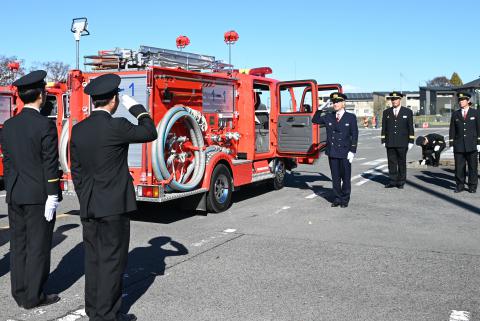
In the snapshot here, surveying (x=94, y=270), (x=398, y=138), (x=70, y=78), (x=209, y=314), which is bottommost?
(x=209, y=314)

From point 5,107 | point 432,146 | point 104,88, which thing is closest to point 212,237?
point 104,88

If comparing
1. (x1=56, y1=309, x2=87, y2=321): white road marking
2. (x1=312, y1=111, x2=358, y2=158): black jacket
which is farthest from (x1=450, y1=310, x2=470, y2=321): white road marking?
(x1=312, y1=111, x2=358, y2=158): black jacket

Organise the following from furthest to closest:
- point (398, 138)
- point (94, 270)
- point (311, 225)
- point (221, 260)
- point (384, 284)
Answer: point (398, 138) < point (311, 225) < point (221, 260) < point (384, 284) < point (94, 270)

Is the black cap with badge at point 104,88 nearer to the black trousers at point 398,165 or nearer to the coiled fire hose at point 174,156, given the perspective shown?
the coiled fire hose at point 174,156

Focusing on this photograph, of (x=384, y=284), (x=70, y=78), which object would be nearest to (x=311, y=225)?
(x=384, y=284)

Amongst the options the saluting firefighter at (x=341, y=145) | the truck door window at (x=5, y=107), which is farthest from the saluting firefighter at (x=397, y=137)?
the truck door window at (x=5, y=107)

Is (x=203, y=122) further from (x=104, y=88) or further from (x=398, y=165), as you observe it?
(x=398, y=165)

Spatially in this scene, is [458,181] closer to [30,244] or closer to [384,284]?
[384,284]

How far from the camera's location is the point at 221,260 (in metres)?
6.05

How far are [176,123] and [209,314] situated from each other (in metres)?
4.27

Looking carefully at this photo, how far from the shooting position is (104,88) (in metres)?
3.93

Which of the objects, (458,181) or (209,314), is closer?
(209,314)

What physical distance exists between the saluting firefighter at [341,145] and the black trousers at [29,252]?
6.01m

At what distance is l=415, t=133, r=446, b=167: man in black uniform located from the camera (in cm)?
1611
